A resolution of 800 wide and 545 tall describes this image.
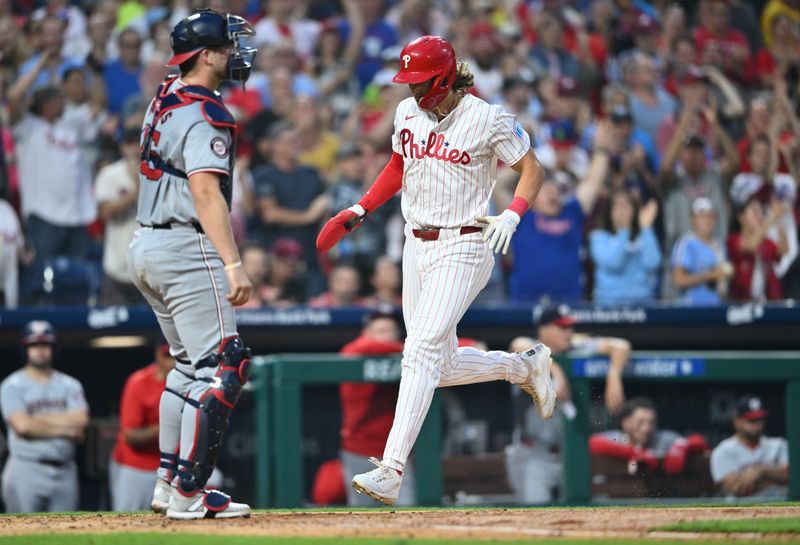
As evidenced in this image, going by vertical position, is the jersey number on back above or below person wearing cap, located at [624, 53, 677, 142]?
below

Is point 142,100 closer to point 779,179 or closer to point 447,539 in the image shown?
point 779,179

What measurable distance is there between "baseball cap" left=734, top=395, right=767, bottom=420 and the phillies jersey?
3637 mm

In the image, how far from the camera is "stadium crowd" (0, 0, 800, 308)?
Result: 944 cm

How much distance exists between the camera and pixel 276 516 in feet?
17.1

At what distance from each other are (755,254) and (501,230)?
5671 mm

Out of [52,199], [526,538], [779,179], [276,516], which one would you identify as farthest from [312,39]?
[526,538]

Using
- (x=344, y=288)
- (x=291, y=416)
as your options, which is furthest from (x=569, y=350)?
(x=291, y=416)

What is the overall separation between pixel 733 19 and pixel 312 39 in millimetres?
Answer: 4131

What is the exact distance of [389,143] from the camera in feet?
33.6

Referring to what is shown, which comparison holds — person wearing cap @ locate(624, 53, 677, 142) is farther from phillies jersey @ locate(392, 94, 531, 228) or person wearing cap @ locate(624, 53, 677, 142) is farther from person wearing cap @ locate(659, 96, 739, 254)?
phillies jersey @ locate(392, 94, 531, 228)

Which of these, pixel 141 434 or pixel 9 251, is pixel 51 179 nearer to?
pixel 9 251

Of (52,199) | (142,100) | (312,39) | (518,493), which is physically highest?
(312,39)

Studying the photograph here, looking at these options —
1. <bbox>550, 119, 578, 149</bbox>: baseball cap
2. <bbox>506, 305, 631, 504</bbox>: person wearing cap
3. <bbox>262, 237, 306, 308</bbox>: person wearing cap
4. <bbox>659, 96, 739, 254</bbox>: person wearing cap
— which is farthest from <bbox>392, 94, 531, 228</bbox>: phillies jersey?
<bbox>659, 96, 739, 254</bbox>: person wearing cap

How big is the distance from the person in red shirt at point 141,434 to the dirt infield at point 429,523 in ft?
8.13
